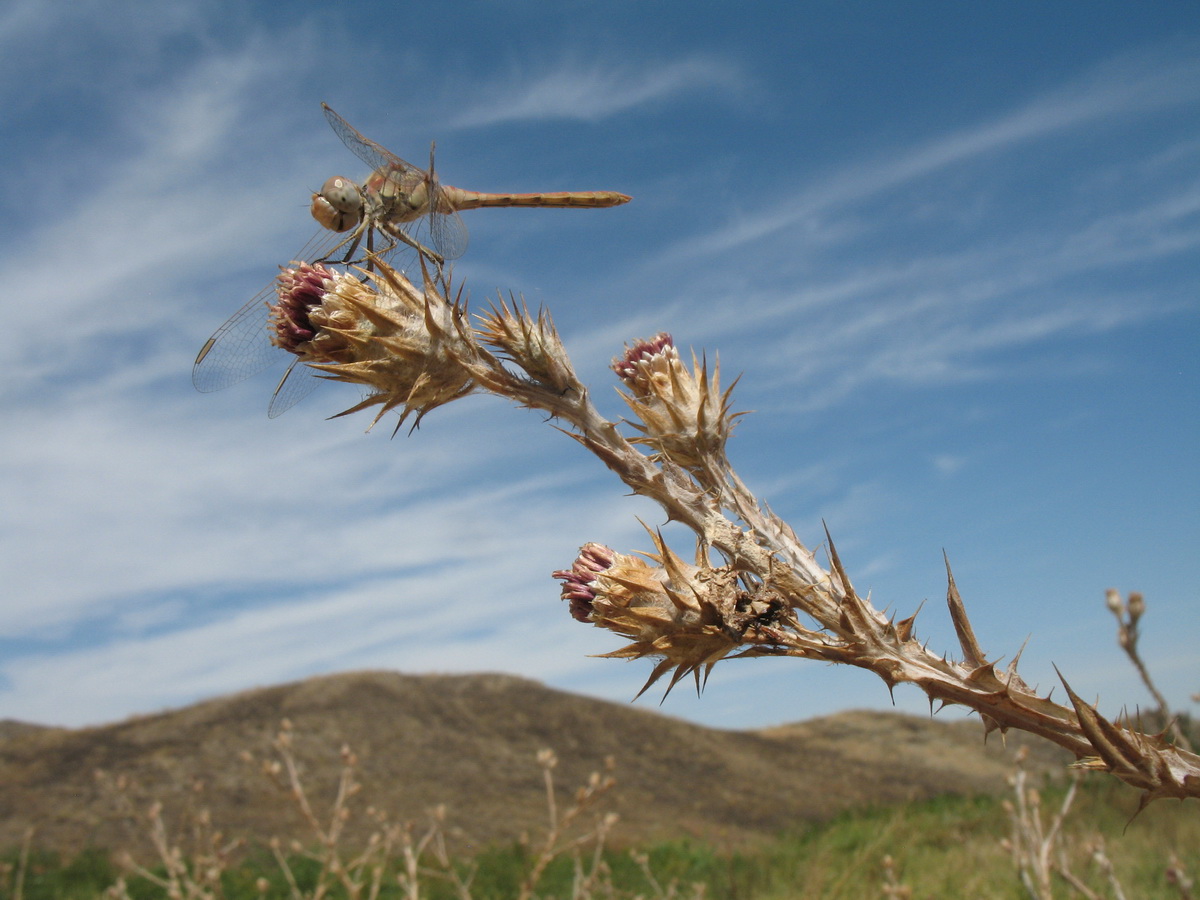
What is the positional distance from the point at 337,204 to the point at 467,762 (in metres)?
16.6

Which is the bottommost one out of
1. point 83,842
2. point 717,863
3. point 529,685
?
point 717,863

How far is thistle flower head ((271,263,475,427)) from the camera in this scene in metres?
2.03

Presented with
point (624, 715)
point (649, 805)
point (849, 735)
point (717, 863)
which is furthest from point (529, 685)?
point (717, 863)

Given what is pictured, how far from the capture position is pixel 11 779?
1545cm

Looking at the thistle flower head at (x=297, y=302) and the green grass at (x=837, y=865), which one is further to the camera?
the green grass at (x=837, y=865)

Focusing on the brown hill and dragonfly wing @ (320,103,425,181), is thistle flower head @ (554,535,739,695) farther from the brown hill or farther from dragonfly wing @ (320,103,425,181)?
the brown hill

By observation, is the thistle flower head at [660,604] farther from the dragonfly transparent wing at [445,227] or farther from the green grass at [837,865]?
the green grass at [837,865]

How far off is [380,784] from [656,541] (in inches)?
621

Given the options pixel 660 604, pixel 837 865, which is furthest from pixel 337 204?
pixel 837 865

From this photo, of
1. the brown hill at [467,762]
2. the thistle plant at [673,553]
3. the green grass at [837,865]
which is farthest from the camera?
the brown hill at [467,762]

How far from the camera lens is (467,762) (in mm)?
17422

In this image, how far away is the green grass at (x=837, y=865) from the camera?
941 centimetres

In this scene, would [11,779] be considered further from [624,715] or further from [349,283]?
[349,283]

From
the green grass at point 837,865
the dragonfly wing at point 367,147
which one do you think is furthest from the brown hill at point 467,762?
the dragonfly wing at point 367,147
